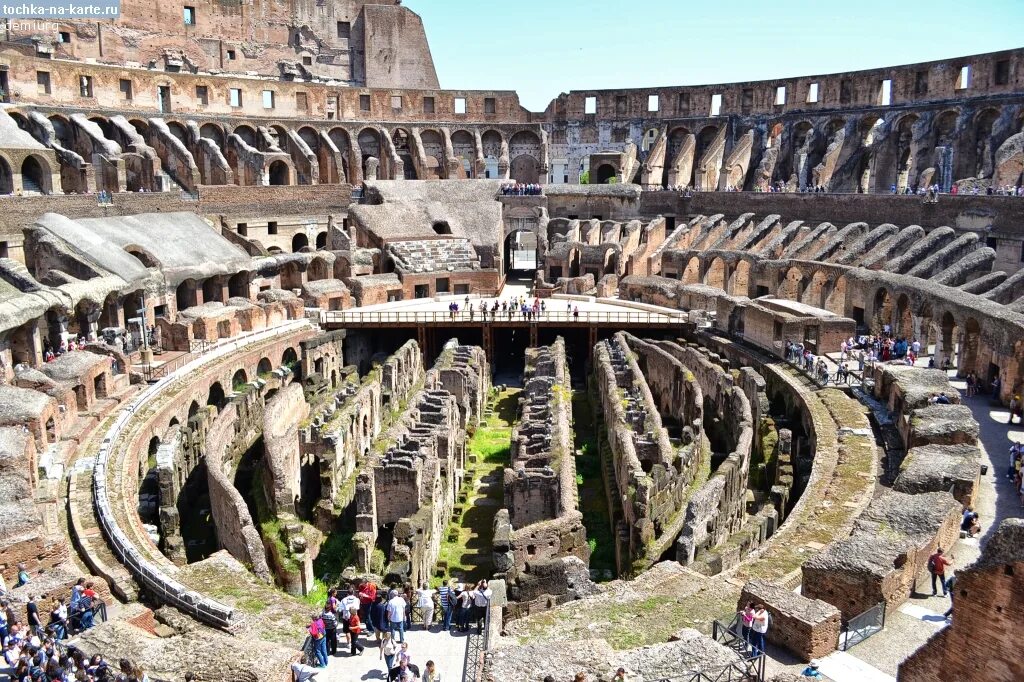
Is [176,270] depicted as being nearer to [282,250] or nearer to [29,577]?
[282,250]

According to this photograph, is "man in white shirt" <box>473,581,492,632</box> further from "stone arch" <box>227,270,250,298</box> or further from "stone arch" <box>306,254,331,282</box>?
"stone arch" <box>306,254,331,282</box>

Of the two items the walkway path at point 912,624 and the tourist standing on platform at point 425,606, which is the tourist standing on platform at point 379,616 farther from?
the walkway path at point 912,624

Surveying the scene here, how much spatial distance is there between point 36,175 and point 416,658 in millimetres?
35336

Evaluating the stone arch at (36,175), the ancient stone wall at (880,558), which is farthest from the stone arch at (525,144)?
the ancient stone wall at (880,558)

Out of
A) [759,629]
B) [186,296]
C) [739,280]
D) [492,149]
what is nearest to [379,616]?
Answer: [759,629]

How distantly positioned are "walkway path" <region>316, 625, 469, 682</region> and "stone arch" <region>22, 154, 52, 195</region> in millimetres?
32850

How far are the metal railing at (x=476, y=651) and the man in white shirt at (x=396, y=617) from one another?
3.13ft

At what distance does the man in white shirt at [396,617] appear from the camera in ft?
40.7

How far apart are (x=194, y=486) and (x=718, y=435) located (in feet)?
48.9

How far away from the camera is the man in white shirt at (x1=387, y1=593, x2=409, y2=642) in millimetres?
12414

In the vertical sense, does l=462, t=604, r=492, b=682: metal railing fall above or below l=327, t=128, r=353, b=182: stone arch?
below

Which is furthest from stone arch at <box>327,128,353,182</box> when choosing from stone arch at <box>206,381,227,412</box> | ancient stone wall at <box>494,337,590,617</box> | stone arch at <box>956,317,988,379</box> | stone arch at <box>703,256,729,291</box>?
stone arch at <box>956,317,988,379</box>

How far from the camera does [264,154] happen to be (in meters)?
47.6

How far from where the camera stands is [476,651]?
1242cm
